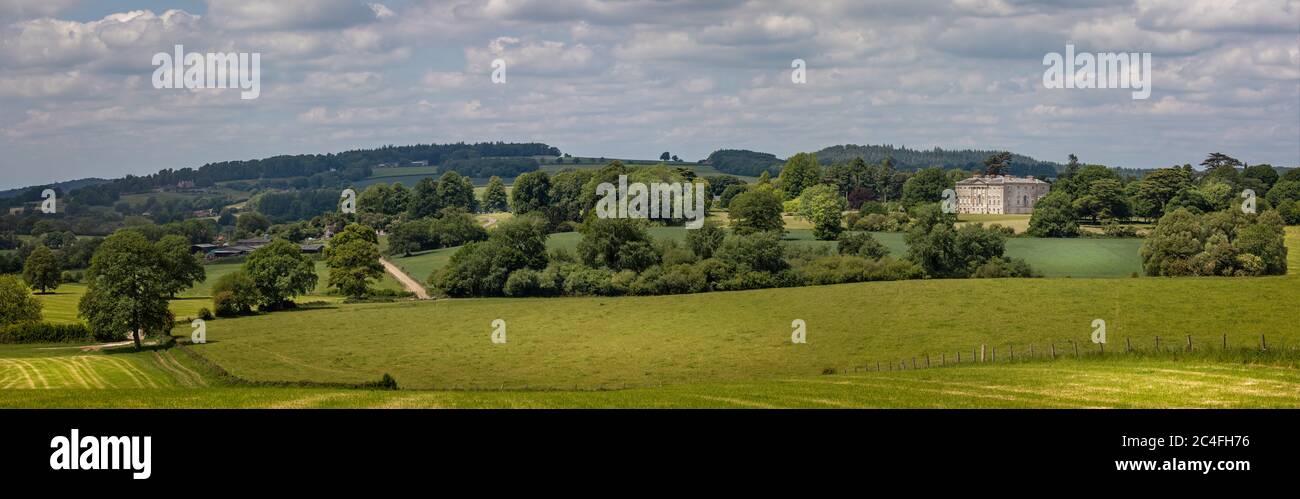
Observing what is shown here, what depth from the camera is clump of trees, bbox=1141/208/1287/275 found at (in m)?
94.9

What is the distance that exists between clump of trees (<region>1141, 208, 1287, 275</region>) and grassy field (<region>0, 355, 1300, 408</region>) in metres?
67.9

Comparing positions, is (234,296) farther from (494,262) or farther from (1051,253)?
(1051,253)

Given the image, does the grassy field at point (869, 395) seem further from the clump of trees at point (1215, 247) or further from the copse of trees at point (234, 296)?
the copse of trees at point (234, 296)

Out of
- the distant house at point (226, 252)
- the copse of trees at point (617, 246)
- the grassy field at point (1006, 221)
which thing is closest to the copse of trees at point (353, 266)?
the copse of trees at point (617, 246)

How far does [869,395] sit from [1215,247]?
267ft

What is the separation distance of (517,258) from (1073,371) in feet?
272

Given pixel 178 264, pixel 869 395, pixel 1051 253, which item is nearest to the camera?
pixel 869 395

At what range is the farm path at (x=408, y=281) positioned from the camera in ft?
376

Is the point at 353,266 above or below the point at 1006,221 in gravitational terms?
below

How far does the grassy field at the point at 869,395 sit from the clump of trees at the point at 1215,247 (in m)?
67.9

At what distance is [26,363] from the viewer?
67.5 m

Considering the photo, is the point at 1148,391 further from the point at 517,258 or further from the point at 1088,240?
the point at 1088,240

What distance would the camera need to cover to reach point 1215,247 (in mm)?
95500

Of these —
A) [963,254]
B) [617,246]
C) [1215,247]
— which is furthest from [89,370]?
[1215,247]
